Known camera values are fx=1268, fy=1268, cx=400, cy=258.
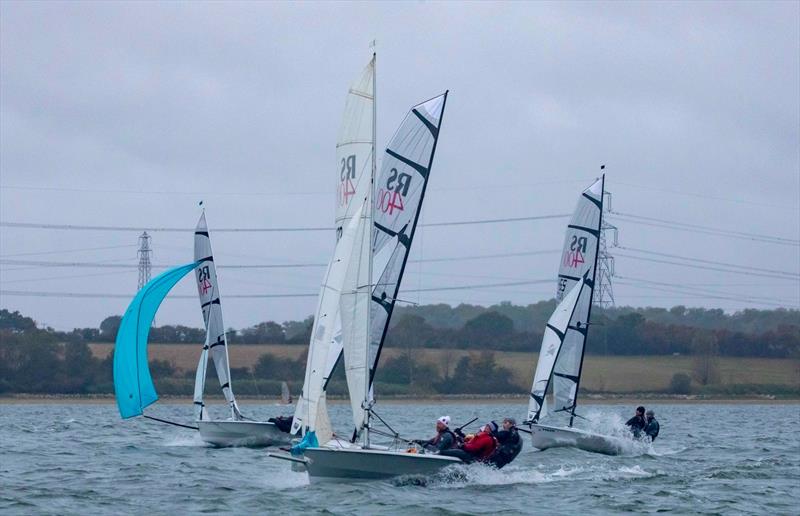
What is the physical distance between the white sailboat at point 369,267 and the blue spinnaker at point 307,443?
0.6 inches

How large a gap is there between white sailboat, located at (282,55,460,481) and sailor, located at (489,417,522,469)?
1562 mm

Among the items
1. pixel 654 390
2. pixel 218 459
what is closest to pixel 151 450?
pixel 218 459

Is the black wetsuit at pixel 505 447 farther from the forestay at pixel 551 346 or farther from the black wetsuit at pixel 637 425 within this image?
the forestay at pixel 551 346

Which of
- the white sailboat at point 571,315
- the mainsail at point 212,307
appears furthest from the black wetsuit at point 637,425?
the mainsail at point 212,307

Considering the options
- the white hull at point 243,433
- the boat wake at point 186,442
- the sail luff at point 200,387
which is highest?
the sail luff at point 200,387

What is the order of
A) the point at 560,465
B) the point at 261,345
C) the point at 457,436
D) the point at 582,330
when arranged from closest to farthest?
the point at 457,436, the point at 560,465, the point at 582,330, the point at 261,345

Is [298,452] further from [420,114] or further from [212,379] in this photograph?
[212,379]

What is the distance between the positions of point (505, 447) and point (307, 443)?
3376mm

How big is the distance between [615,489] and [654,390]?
44.5 metres

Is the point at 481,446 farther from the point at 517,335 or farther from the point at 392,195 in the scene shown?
the point at 517,335

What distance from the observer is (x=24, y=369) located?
57500 mm

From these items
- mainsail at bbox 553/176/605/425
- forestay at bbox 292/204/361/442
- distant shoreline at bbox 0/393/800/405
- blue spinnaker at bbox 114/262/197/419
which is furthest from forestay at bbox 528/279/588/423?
distant shoreline at bbox 0/393/800/405

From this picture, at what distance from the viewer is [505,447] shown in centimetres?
1952

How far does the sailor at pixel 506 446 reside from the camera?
63.6 ft
